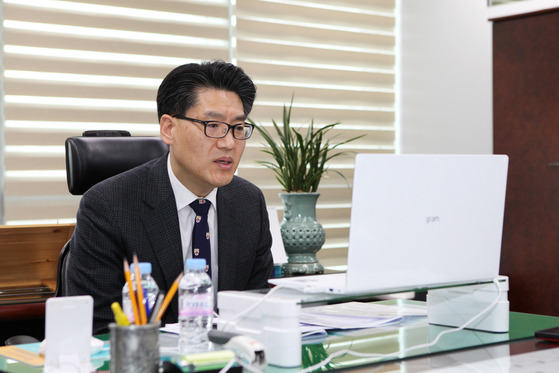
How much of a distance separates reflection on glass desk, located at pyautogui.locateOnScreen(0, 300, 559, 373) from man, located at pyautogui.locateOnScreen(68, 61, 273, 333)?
1.35 ft

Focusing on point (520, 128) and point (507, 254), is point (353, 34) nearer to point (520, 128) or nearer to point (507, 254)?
point (520, 128)

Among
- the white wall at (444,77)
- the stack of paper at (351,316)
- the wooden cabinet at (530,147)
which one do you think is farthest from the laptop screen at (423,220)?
the white wall at (444,77)

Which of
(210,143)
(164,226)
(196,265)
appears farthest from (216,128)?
(196,265)

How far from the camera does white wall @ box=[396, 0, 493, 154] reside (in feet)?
13.0

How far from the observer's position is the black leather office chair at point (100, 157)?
219cm

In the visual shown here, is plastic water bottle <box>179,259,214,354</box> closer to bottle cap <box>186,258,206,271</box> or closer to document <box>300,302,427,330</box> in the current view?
bottle cap <box>186,258,206,271</box>

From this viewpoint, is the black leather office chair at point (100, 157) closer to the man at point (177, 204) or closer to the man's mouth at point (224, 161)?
the man at point (177, 204)

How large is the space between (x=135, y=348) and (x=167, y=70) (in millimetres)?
2593

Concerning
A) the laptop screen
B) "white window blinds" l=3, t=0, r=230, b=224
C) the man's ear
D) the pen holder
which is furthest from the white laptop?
"white window blinds" l=3, t=0, r=230, b=224

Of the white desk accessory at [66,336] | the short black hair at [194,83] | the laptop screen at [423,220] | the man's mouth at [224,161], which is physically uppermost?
the short black hair at [194,83]

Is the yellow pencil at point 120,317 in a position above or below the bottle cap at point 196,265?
below

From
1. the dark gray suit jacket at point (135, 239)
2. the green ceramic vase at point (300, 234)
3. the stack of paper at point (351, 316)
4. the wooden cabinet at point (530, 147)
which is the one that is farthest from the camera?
the wooden cabinet at point (530, 147)

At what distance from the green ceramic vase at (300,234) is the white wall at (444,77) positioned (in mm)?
1314

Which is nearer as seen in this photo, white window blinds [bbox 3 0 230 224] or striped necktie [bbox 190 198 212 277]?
striped necktie [bbox 190 198 212 277]
